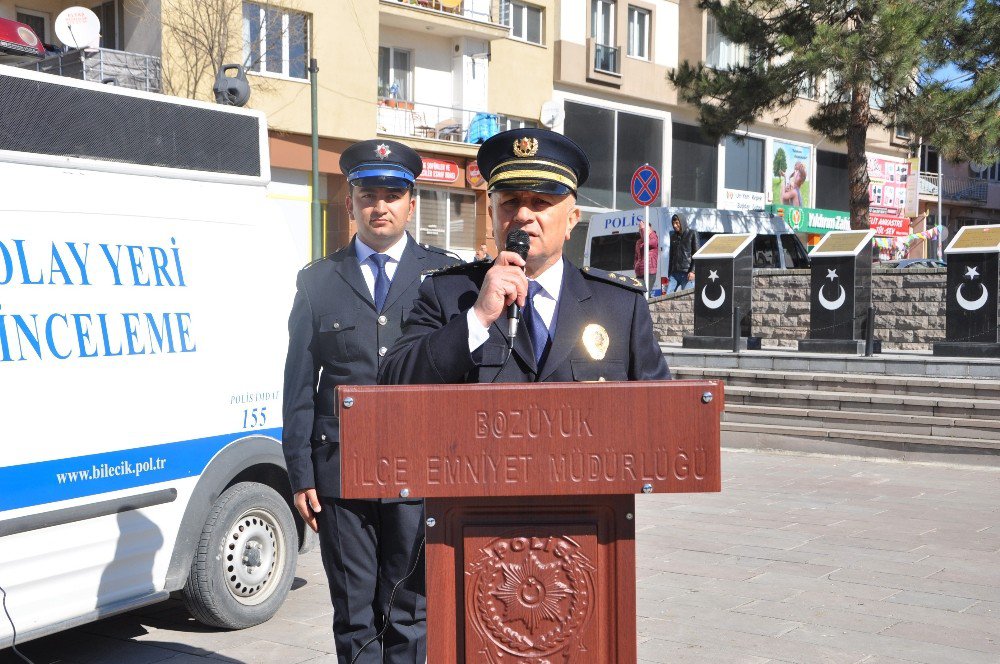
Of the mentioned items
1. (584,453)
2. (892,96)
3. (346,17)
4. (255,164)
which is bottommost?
(584,453)

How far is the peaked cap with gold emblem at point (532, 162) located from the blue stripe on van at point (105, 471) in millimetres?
2700

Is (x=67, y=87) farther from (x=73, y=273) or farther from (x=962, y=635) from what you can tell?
(x=962, y=635)

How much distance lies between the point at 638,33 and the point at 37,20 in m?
19.8

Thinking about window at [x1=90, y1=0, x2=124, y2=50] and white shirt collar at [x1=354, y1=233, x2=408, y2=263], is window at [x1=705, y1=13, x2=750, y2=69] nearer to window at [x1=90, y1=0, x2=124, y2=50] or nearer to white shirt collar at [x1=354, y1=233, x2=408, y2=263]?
window at [x1=90, y1=0, x2=124, y2=50]

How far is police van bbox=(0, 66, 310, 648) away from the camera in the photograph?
15.1 ft

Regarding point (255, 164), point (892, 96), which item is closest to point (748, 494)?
point (255, 164)

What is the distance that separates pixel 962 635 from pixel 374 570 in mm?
3384

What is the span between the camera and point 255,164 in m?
6.09

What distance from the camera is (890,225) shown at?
47.6m

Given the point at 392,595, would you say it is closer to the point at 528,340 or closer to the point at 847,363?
the point at 528,340

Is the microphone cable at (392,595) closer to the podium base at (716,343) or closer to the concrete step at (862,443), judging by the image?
the concrete step at (862,443)

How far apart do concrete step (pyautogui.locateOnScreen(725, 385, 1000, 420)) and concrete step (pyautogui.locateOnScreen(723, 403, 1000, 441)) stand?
83 mm

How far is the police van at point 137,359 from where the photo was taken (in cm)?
462

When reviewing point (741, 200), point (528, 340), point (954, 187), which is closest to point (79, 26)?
point (528, 340)
